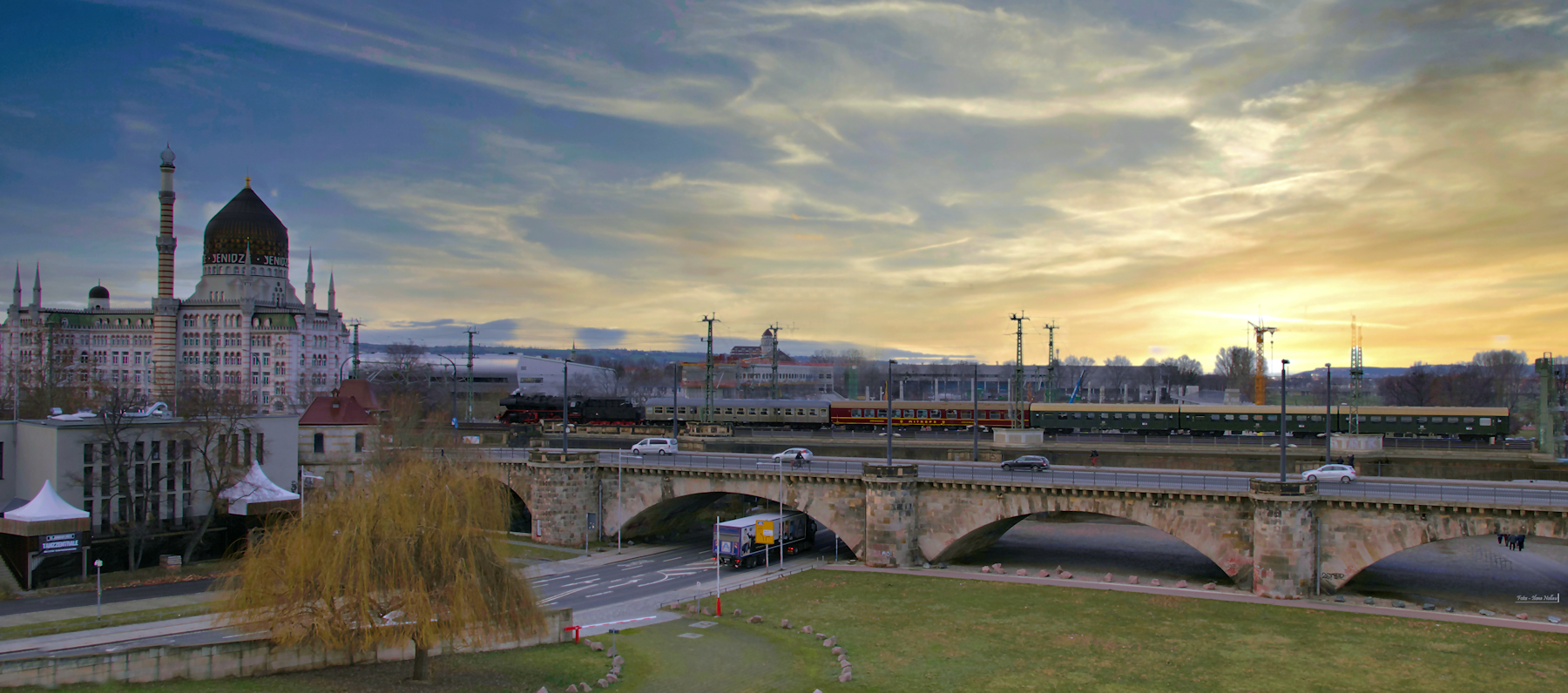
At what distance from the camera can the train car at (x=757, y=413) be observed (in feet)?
280

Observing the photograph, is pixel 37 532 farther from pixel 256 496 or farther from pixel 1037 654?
pixel 1037 654

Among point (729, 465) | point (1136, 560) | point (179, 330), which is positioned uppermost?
point (179, 330)

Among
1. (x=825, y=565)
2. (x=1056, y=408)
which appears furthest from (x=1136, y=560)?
(x=1056, y=408)

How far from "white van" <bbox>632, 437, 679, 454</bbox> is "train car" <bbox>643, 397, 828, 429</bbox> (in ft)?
71.6

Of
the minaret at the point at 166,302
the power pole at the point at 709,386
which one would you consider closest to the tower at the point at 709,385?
the power pole at the point at 709,386

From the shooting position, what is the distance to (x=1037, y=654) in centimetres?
2977

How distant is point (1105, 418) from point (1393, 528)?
42106mm

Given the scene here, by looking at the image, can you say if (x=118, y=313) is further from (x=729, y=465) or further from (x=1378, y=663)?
(x=1378, y=663)

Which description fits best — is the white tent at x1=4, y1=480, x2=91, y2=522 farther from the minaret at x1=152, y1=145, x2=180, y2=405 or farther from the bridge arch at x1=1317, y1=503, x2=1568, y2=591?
the minaret at x1=152, y1=145, x2=180, y2=405

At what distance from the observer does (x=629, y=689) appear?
2570cm

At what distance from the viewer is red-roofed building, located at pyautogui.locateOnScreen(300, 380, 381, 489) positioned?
62.8 m

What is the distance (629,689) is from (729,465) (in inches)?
1124

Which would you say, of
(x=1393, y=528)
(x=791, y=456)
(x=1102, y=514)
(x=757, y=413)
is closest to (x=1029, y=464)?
(x=1102, y=514)

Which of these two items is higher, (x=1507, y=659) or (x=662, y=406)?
(x=662, y=406)
